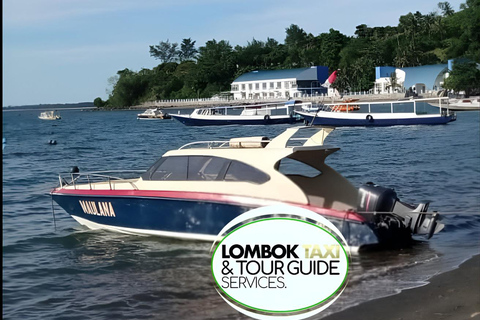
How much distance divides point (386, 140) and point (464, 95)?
50546 mm

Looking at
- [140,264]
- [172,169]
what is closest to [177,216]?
[172,169]

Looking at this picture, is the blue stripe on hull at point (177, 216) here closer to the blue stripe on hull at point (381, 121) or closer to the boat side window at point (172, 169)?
the boat side window at point (172, 169)

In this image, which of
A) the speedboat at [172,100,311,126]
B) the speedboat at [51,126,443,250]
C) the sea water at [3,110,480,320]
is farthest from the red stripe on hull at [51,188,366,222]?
the speedboat at [172,100,311,126]

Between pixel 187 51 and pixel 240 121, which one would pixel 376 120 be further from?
pixel 187 51

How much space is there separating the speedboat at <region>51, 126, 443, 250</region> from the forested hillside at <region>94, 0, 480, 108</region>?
269ft

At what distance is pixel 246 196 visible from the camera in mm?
11430

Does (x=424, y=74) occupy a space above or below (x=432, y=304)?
above

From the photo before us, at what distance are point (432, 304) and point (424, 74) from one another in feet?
331

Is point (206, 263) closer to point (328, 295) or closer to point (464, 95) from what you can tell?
point (328, 295)

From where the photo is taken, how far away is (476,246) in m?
12.0

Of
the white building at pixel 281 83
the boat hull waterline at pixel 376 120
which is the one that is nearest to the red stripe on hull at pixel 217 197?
the boat hull waterline at pixel 376 120

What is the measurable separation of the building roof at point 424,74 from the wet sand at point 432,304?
93999mm

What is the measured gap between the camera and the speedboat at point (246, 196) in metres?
11.0

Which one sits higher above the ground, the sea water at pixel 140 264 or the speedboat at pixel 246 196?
the speedboat at pixel 246 196
